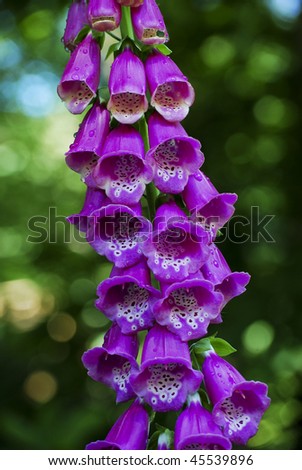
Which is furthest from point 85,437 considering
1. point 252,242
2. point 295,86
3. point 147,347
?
point 295,86

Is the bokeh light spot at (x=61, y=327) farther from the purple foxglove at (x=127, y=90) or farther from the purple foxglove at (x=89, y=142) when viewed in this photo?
the purple foxglove at (x=127, y=90)

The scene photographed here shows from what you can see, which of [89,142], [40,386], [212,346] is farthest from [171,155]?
[40,386]

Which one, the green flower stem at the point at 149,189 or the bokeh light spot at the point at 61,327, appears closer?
the green flower stem at the point at 149,189

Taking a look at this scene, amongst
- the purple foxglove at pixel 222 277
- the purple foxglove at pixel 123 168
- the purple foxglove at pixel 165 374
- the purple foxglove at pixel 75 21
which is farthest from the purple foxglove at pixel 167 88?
the purple foxglove at pixel 165 374

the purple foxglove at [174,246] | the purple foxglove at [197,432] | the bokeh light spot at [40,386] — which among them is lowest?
the bokeh light spot at [40,386]

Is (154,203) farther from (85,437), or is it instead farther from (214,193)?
(85,437)

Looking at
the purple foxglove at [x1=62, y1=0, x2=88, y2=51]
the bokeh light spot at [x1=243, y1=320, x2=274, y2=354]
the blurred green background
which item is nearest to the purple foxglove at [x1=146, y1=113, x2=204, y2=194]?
the purple foxglove at [x1=62, y1=0, x2=88, y2=51]
